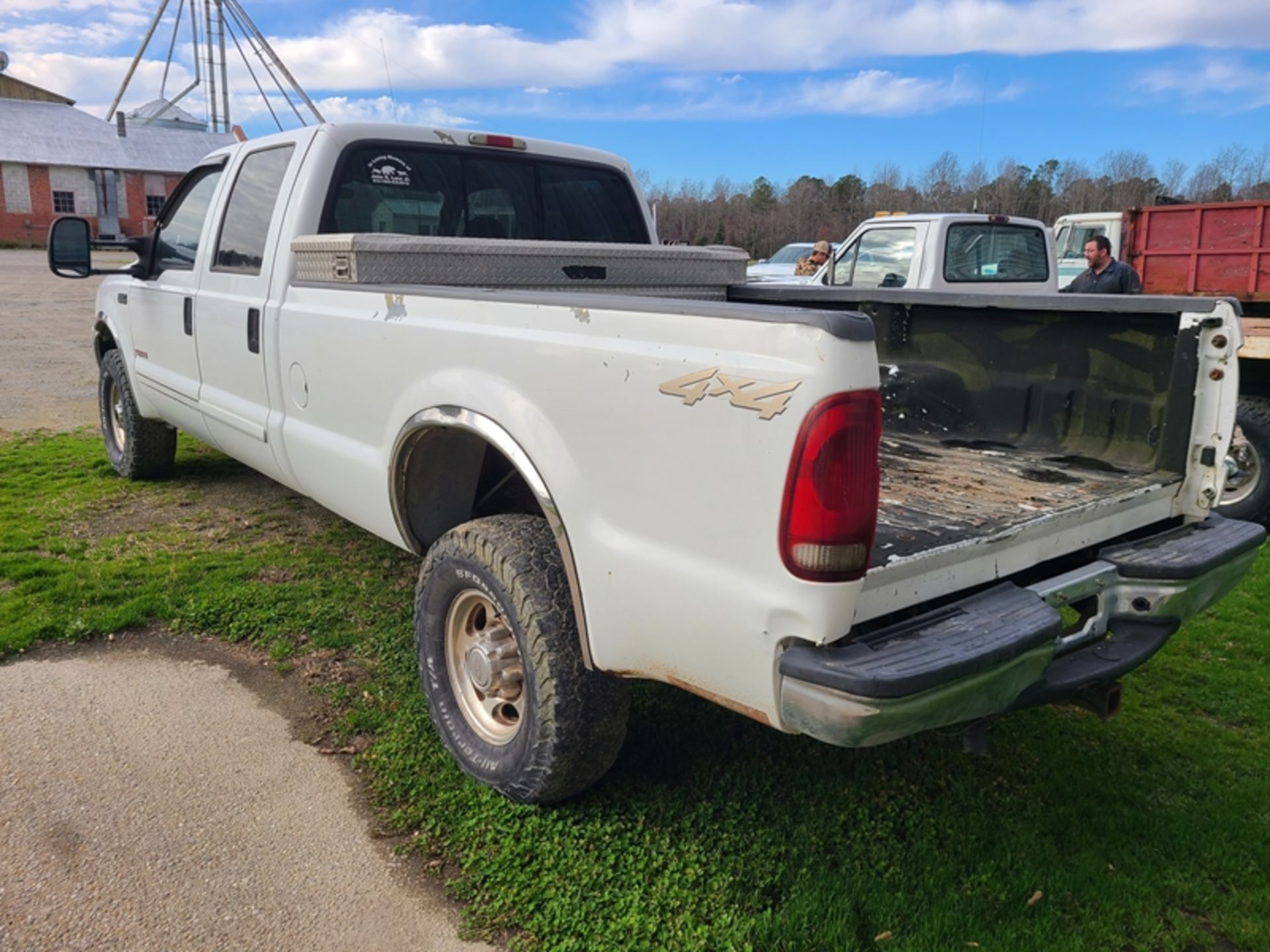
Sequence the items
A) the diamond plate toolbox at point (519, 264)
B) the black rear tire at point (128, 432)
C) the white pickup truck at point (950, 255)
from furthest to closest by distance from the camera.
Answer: the white pickup truck at point (950, 255) < the black rear tire at point (128, 432) < the diamond plate toolbox at point (519, 264)

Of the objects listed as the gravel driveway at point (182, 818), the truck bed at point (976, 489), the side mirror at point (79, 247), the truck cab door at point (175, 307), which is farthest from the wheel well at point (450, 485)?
the side mirror at point (79, 247)

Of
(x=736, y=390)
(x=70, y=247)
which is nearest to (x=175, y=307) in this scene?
(x=70, y=247)

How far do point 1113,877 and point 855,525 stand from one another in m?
1.54

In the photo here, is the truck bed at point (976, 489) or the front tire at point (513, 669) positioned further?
the front tire at point (513, 669)

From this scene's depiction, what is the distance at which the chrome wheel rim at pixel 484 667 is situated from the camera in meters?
2.96

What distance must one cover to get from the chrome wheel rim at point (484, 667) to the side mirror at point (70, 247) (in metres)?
3.41

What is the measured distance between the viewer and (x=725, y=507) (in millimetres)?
2184

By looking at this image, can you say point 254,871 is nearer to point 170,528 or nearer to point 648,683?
point 648,683

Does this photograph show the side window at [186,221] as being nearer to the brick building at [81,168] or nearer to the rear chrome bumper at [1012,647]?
the rear chrome bumper at [1012,647]

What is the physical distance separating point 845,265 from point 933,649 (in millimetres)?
7683

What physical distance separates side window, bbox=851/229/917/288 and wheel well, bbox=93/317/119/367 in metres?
5.92

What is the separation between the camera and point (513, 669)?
9.73ft

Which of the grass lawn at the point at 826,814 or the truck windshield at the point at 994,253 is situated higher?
the truck windshield at the point at 994,253

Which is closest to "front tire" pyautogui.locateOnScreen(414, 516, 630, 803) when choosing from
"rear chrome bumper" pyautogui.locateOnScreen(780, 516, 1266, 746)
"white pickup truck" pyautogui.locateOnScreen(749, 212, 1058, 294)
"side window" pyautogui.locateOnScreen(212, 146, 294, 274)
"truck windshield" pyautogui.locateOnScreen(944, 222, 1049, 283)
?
"rear chrome bumper" pyautogui.locateOnScreen(780, 516, 1266, 746)
